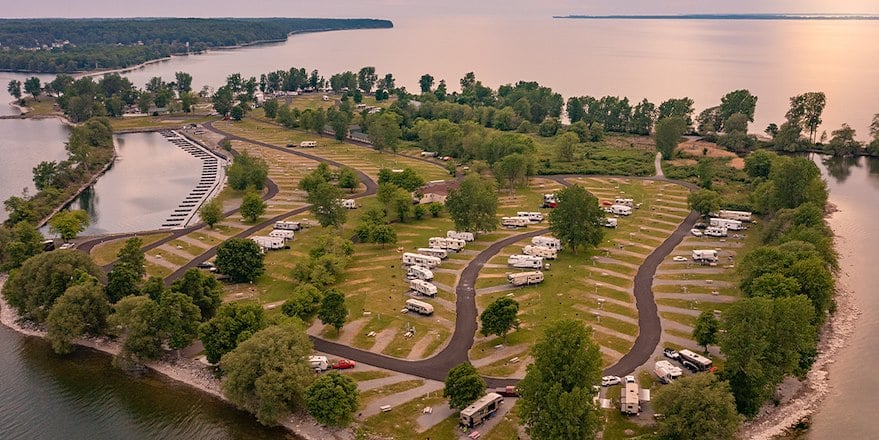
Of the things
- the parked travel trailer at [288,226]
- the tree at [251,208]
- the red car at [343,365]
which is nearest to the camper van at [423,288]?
the red car at [343,365]

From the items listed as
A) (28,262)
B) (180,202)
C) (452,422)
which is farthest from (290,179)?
(452,422)

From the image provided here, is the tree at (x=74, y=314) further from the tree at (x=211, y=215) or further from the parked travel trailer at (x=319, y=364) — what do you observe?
the tree at (x=211, y=215)

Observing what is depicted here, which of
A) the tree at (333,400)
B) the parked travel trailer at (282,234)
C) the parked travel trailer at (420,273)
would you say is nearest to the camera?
the tree at (333,400)

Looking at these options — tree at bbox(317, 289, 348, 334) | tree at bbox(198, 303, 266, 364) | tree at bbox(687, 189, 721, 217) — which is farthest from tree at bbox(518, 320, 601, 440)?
tree at bbox(687, 189, 721, 217)

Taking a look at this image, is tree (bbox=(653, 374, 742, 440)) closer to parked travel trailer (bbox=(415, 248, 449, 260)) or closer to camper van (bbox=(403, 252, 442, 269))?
camper van (bbox=(403, 252, 442, 269))

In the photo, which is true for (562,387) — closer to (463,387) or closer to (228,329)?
(463,387)

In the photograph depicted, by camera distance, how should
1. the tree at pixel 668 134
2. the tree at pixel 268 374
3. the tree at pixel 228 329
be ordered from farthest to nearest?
the tree at pixel 668 134
the tree at pixel 228 329
the tree at pixel 268 374
